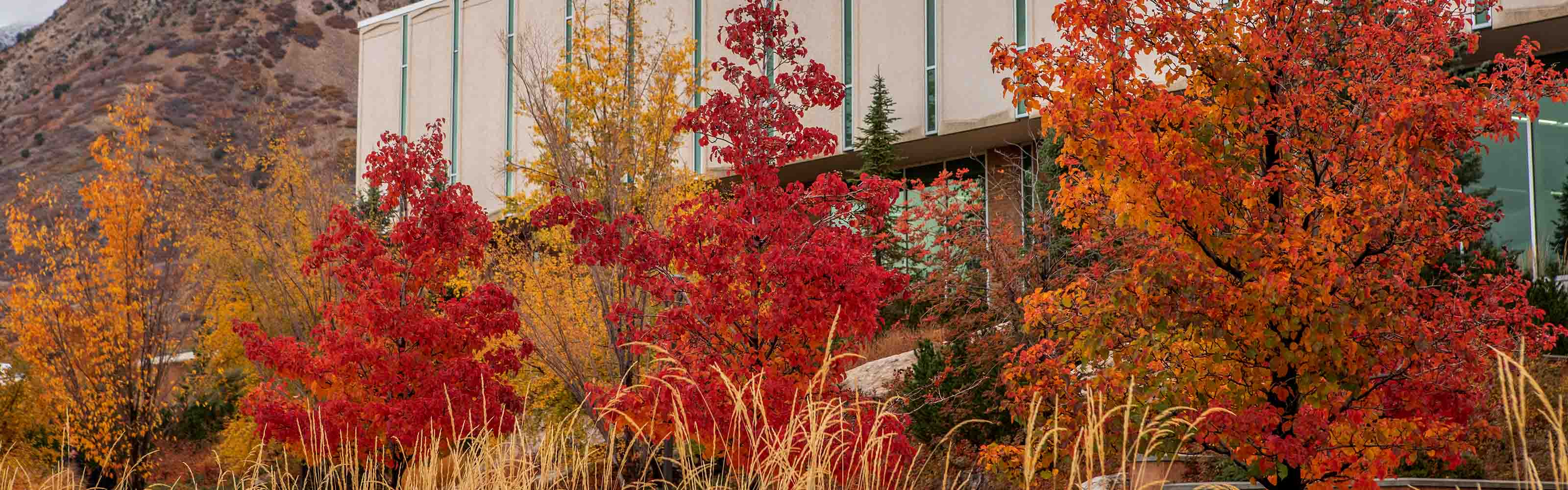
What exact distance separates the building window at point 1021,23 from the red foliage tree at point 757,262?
13492 mm

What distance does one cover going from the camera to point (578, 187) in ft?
38.0

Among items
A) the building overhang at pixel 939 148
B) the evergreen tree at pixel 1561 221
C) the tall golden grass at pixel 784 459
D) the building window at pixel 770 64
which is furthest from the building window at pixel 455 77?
the evergreen tree at pixel 1561 221

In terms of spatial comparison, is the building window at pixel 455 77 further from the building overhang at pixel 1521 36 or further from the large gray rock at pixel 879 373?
the building overhang at pixel 1521 36

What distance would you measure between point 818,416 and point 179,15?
7152cm

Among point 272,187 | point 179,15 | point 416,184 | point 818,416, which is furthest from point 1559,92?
point 179,15

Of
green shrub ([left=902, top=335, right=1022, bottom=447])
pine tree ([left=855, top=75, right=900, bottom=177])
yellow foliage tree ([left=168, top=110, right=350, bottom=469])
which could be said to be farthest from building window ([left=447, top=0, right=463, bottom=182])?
green shrub ([left=902, top=335, right=1022, bottom=447])

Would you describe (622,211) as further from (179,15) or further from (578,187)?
(179,15)

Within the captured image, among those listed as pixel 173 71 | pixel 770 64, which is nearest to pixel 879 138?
pixel 770 64

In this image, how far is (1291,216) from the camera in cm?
640

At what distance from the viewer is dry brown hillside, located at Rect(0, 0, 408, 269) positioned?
201 feet

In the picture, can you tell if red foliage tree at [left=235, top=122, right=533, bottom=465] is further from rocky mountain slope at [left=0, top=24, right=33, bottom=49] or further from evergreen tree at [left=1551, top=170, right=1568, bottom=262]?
rocky mountain slope at [left=0, top=24, right=33, bottom=49]

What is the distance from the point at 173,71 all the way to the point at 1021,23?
56.8 meters

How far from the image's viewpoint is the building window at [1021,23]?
73.0 ft

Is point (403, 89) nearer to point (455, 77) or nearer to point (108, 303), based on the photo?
point (455, 77)
